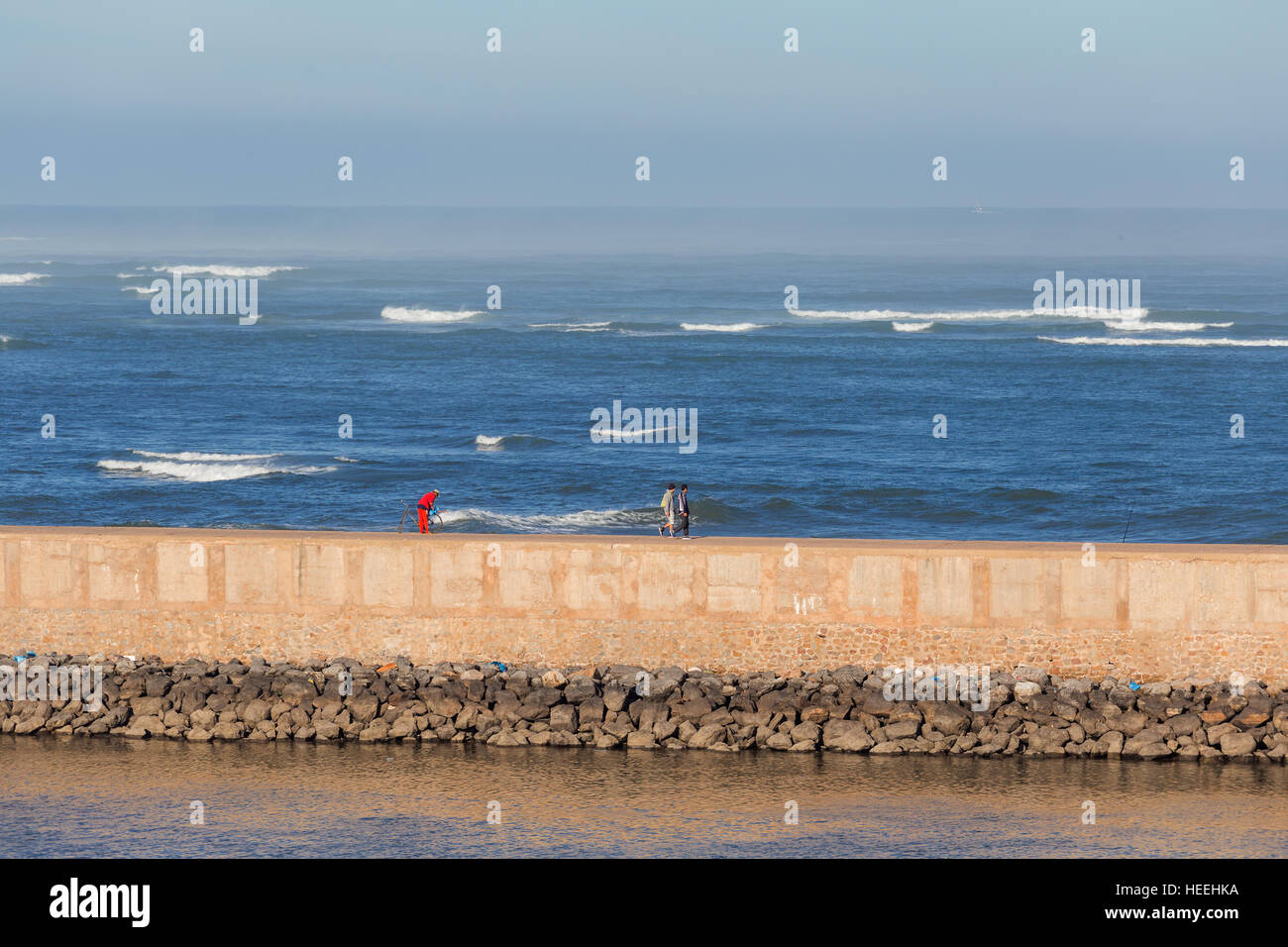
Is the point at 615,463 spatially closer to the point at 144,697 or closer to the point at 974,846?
the point at 144,697

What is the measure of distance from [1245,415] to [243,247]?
11781cm

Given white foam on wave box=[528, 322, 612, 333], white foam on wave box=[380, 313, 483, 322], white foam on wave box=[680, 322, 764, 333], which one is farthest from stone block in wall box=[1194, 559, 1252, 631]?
white foam on wave box=[380, 313, 483, 322]

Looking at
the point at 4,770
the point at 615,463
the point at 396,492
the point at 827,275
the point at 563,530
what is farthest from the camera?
the point at 827,275

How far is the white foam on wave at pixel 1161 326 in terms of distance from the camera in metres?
69.3

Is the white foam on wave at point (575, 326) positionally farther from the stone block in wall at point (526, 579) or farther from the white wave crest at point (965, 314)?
the stone block in wall at point (526, 579)

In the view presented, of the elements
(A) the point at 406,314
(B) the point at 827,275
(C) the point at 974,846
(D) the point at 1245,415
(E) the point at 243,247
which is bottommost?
(C) the point at 974,846

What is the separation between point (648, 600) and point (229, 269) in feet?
335

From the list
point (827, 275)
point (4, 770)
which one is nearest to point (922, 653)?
point (4, 770)

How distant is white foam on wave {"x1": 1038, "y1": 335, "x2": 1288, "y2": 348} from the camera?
2515 inches

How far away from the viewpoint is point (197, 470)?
36.8m

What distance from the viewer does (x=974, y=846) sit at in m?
15.2

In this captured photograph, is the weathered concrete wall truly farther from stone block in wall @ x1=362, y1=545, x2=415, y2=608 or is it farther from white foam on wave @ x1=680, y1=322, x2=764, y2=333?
white foam on wave @ x1=680, y1=322, x2=764, y2=333

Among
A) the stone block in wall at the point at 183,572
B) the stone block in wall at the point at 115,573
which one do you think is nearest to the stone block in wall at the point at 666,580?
the stone block in wall at the point at 183,572

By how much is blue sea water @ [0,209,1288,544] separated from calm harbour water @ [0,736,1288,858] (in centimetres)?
1309
